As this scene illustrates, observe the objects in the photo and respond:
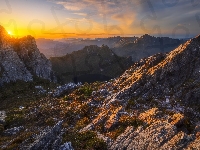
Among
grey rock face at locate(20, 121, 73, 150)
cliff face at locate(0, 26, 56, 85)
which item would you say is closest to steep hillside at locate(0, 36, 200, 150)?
grey rock face at locate(20, 121, 73, 150)

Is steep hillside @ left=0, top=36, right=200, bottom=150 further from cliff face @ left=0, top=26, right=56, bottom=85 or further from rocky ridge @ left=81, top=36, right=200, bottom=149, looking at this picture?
cliff face @ left=0, top=26, right=56, bottom=85

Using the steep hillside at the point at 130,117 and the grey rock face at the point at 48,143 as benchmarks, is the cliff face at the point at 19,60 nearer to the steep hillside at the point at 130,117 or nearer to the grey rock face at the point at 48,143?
the steep hillside at the point at 130,117

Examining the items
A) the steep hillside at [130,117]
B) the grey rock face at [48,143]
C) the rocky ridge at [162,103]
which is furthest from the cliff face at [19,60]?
the grey rock face at [48,143]

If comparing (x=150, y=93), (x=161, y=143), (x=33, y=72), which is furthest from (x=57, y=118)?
(x=33, y=72)

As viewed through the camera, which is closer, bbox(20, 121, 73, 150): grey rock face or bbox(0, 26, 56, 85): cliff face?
bbox(20, 121, 73, 150): grey rock face

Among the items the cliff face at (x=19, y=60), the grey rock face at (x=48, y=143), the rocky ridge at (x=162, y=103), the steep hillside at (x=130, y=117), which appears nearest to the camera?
the rocky ridge at (x=162, y=103)

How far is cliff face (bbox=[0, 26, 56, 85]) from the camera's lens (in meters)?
78.4

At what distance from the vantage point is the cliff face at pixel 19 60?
78.4 meters

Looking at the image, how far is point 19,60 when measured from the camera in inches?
3506

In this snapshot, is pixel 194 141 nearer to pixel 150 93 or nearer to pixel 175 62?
pixel 150 93

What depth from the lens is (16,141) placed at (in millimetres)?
27641

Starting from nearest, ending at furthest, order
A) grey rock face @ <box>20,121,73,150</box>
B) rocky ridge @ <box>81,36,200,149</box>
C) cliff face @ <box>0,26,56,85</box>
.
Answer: rocky ridge @ <box>81,36,200,149</box>
grey rock face @ <box>20,121,73,150</box>
cliff face @ <box>0,26,56,85</box>

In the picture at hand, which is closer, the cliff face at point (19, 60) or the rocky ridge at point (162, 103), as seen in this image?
the rocky ridge at point (162, 103)

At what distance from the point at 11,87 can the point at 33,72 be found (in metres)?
21.6
